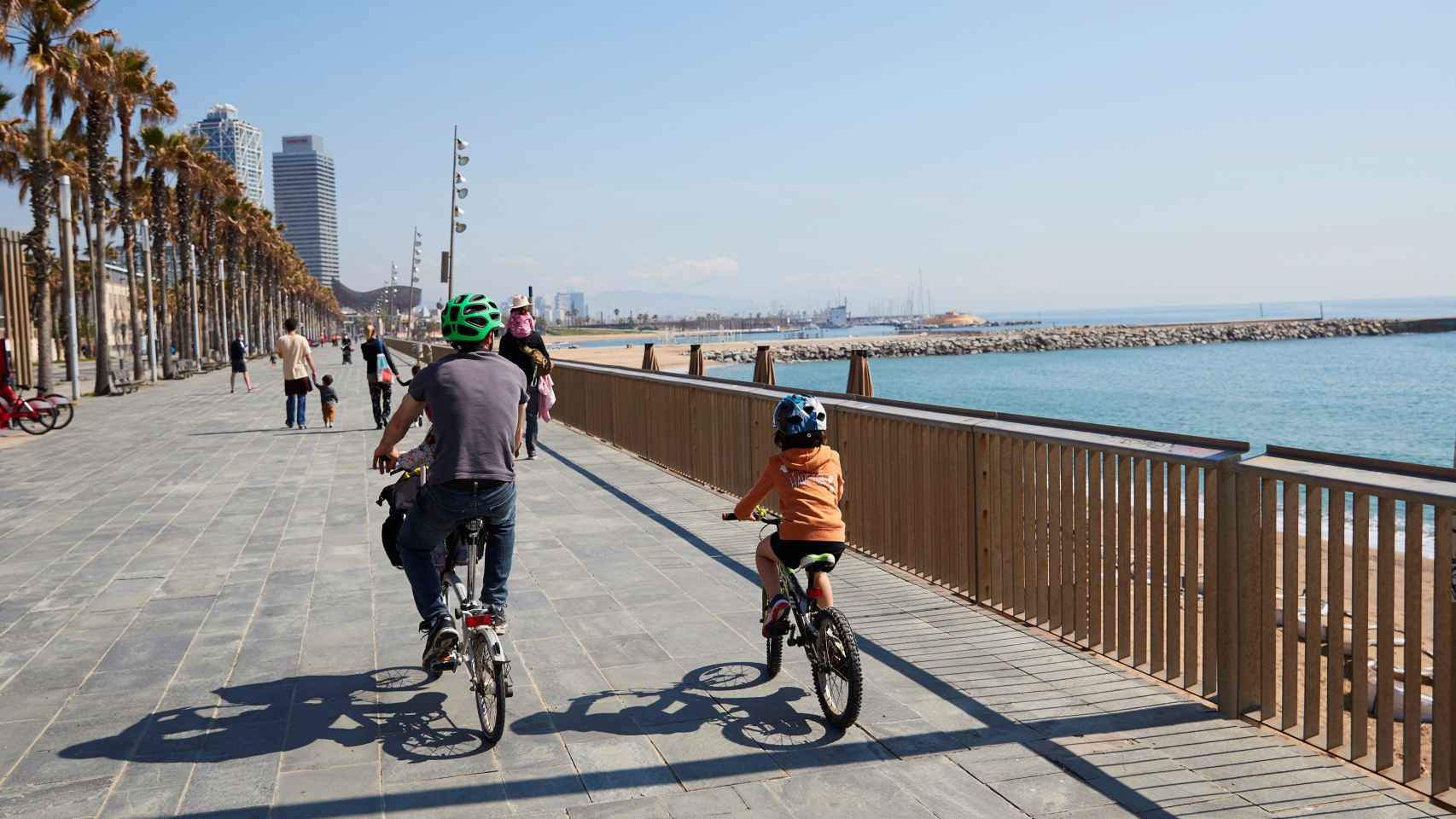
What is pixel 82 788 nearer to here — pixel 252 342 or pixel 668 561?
pixel 668 561

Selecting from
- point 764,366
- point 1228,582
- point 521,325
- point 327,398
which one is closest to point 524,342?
point 521,325

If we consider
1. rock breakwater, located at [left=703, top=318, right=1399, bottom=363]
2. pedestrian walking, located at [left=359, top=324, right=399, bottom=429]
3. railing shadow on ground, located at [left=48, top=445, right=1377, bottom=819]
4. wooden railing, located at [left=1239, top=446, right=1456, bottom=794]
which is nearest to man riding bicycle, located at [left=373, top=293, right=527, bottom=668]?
railing shadow on ground, located at [left=48, top=445, right=1377, bottom=819]

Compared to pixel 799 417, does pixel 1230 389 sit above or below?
below

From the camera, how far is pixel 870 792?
4.27 m

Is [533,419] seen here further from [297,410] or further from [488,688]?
[488,688]

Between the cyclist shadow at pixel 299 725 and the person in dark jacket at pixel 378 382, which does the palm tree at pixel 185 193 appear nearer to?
the person in dark jacket at pixel 378 382

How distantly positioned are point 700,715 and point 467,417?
163 cm

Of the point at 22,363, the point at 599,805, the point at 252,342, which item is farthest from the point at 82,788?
the point at 252,342

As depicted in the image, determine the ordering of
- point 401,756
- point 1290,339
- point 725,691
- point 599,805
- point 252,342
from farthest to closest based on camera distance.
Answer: point 1290,339 < point 252,342 < point 725,691 < point 401,756 < point 599,805

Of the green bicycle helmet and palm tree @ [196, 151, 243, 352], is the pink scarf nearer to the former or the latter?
the green bicycle helmet

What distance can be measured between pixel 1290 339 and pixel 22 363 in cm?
16776

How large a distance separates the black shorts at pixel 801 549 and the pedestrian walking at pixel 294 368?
16431mm

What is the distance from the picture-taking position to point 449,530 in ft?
16.0

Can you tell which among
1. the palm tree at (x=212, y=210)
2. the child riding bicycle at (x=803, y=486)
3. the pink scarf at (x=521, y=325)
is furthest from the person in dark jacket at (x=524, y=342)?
the palm tree at (x=212, y=210)
